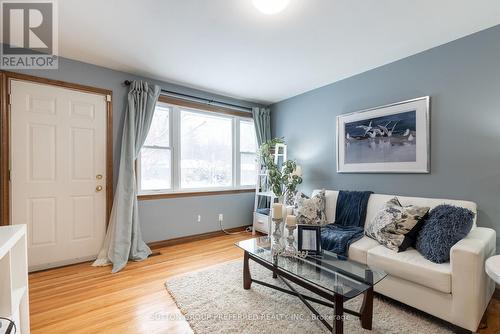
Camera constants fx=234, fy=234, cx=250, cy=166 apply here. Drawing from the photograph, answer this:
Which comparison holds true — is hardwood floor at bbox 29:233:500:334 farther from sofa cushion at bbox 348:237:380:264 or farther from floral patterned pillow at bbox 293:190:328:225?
floral patterned pillow at bbox 293:190:328:225

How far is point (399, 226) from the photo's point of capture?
6.81 feet

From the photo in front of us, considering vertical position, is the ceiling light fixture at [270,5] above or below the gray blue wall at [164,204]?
above

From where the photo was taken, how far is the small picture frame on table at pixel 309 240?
1.97 metres

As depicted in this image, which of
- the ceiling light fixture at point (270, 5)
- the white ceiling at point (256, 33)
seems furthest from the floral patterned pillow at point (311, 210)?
the ceiling light fixture at point (270, 5)

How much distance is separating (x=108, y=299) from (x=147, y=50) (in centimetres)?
250

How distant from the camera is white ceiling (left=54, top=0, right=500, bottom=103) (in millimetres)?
1878

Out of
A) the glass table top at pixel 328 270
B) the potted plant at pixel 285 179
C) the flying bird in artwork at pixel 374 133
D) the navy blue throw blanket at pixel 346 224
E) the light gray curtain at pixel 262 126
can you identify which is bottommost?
the glass table top at pixel 328 270

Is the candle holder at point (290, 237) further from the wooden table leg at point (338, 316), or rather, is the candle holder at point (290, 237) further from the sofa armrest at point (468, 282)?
the sofa armrest at point (468, 282)

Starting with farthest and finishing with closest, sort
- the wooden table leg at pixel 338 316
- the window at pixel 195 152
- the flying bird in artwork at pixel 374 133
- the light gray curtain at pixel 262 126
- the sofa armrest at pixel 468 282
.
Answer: the light gray curtain at pixel 262 126, the window at pixel 195 152, the flying bird in artwork at pixel 374 133, the sofa armrest at pixel 468 282, the wooden table leg at pixel 338 316

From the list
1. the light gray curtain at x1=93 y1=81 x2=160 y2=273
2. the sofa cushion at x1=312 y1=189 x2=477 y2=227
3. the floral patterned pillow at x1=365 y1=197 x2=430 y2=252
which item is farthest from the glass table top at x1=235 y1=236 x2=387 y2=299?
the light gray curtain at x1=93 y1=81 x2=160 y2=273

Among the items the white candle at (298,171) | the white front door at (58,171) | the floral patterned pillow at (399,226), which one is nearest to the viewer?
the floral patterned pillow at (399,226)

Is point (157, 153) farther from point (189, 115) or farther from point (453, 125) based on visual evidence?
point (453, 125)

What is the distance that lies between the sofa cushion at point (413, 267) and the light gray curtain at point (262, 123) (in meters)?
2.83

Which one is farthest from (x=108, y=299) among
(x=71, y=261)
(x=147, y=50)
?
(x=147, y=50)
